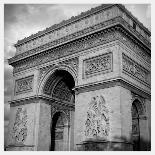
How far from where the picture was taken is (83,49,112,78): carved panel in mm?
14992

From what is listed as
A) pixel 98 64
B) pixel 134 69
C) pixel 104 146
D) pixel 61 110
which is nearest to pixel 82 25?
pixel 98 64

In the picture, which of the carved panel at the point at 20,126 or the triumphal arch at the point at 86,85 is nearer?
the triumphal arch at the point at 86,85

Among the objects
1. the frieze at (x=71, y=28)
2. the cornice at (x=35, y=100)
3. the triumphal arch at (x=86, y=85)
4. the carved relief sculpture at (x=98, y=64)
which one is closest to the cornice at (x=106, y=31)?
the triumphal arch at (x=86, y=85)

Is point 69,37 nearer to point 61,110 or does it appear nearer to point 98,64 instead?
point 98,64

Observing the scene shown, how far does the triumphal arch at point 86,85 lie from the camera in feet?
47.1

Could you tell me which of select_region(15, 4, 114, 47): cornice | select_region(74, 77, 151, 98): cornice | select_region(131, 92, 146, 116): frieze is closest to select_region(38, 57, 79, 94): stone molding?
select_region(74, 77, 151, 98): cornice

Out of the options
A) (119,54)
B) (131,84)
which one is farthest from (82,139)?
(119,54)

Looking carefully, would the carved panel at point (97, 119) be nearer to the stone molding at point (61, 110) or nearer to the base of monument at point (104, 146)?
the base of monument at point (104, 146)

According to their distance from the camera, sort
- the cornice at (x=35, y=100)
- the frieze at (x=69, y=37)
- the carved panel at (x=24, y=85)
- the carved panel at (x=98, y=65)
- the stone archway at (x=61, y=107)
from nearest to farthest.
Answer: the carved panel at (x=98, y=65) → the frieze at (x=69, y=37) → the cornice at (x=35, y=100) → the stone archway at (x=61, y=107) → the carved panel at (x=24, y=85)

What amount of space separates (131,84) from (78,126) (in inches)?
147

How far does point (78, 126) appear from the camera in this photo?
15.2 metres

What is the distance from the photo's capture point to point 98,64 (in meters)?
15.4

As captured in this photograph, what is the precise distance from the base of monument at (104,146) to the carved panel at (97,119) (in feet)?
1.21

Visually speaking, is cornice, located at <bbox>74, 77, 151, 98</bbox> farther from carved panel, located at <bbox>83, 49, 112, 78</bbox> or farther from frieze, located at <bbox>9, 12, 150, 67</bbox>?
frieze, located at <bbox>9, 12, 150, 67</bbox>
